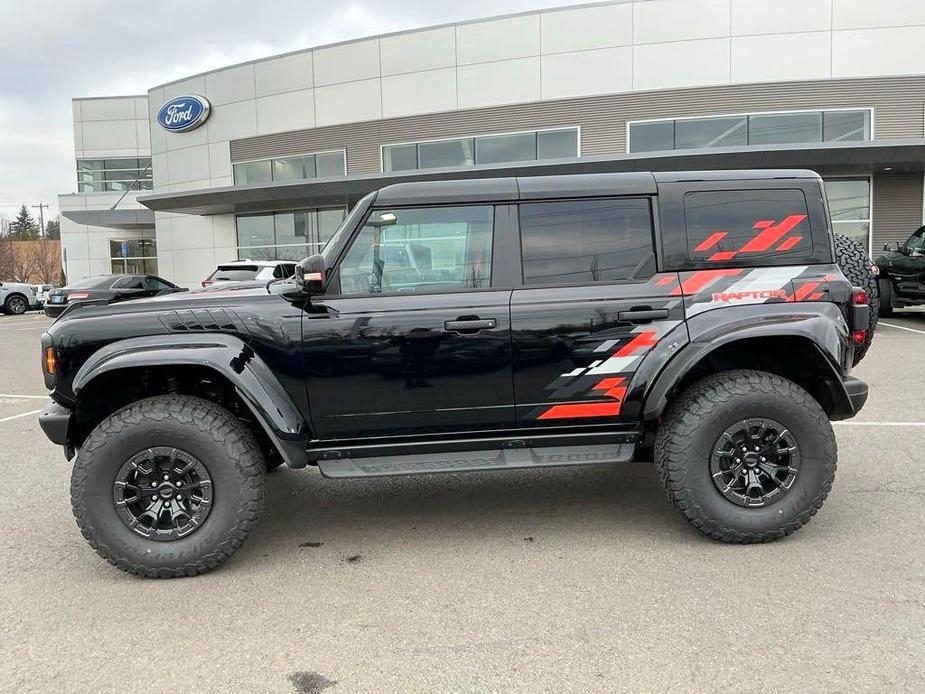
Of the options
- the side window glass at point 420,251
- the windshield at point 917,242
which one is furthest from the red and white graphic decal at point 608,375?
→ the windshield at point 917,242

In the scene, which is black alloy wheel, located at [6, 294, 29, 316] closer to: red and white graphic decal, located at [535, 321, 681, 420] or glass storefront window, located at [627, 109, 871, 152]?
glass storefront window, located at [627, 109, 871, 152]

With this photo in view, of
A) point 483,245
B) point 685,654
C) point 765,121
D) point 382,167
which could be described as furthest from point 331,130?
point 685,654

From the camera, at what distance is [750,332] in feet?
11.5

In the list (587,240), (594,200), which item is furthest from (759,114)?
(587,240)

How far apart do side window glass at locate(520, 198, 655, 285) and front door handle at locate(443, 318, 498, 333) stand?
368 mm

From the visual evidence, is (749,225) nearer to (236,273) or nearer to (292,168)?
(236,273)

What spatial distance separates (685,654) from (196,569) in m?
2.32

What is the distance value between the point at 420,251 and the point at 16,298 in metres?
28.5

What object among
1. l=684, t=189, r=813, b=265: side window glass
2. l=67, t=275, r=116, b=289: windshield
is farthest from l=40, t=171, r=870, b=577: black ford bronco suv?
l=67, t=275, r=116, b=289: windshield

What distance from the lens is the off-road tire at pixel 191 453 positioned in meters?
3.34

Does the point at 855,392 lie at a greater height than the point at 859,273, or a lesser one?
lesser

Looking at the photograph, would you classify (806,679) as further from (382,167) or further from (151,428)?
(382,167)

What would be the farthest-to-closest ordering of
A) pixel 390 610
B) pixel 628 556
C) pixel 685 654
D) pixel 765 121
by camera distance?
pixel 765 121 < pixel 628 556 < pixel 390 610 < pixel 685 654

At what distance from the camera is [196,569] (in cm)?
340
